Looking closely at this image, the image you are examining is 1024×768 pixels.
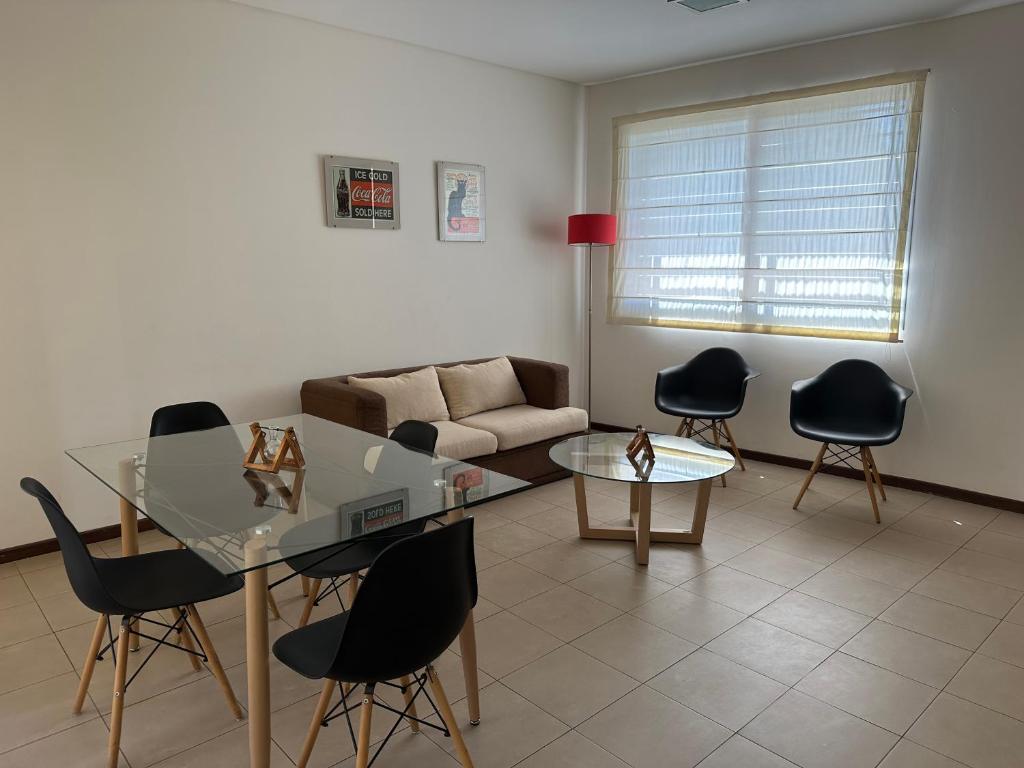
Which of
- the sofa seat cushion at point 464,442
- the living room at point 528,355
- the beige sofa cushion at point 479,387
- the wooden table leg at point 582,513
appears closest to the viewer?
the living room at point 528,355

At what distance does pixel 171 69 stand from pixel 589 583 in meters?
3.47

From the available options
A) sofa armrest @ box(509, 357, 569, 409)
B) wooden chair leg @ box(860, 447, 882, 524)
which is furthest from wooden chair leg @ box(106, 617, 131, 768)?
wooden chair leg @ box(860, 447, 882, 524)

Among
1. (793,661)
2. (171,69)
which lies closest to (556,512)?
(793,661)

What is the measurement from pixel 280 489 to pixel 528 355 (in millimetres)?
3753

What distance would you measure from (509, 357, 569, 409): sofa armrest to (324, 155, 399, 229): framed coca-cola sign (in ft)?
4.63

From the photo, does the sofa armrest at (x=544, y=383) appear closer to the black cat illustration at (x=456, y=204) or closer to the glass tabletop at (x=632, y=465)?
the glass tabletop at (x=632, y=465)

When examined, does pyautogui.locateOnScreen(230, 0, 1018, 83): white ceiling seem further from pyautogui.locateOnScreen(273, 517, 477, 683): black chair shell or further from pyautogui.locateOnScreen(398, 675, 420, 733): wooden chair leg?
pyautogui.locateOnScreen(398, 675, 420, 733): wooden chair leg

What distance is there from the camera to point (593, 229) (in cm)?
568

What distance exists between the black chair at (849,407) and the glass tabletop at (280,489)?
9.11ft

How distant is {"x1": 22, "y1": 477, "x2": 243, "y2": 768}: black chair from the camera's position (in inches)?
82.0

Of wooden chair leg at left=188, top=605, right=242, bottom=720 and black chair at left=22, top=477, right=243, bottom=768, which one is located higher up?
black chair at left=22, top=477, right=243, bottom=768

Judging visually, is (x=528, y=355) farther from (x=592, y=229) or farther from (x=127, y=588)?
(x=127, y=588)

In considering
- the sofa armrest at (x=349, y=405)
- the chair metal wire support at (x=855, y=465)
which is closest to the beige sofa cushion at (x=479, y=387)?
the sofa armrest at (x=349, y=405)

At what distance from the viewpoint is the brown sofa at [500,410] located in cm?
414
